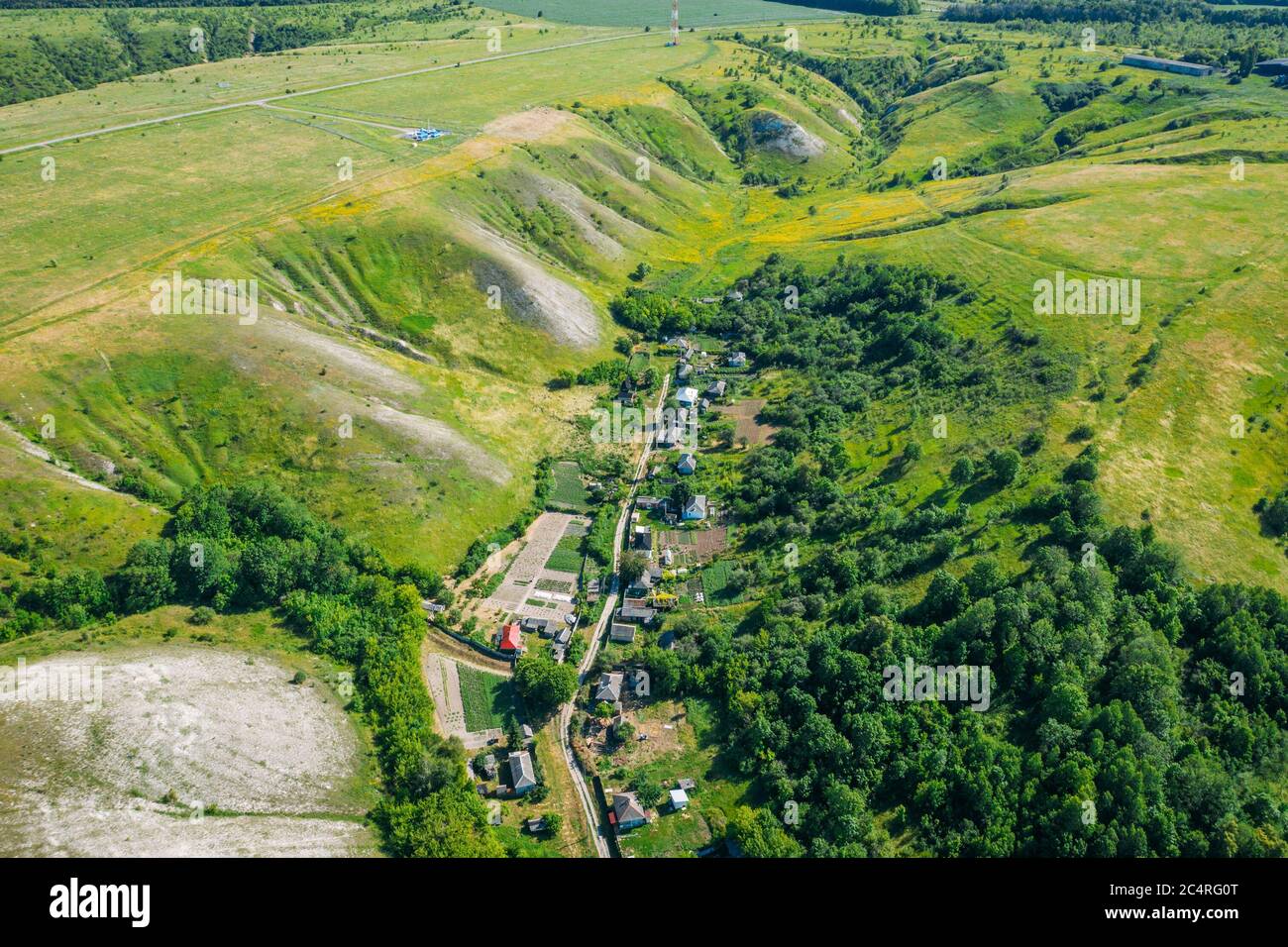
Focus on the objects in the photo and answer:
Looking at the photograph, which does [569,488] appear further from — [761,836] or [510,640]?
[761,836]

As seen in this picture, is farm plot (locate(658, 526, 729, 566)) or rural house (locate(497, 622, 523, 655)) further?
farm plot (locate(658, 526, 729, 566))

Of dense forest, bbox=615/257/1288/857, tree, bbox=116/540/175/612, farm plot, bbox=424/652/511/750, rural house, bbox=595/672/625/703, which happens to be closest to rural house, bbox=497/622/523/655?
farm plot, bbox=424/652/511/750

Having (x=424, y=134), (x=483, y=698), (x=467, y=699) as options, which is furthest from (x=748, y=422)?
(x=424, y=134)

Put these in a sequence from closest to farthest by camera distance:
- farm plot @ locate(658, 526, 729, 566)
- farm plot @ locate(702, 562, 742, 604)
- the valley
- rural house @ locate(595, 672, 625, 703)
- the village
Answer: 1. the valley
2. the village
3. rural house @ locate(595, 672, 625, 703)
4. farm plot @ locate(702, 562, 742, 604)
5. farm plot @ locate(658, 526, 729, 566)

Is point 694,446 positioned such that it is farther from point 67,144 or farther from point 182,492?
point 67,144

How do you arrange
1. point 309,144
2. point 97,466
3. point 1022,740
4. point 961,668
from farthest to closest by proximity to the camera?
point 309,144 → point 97,466 → point 961,668 → point 1022,740

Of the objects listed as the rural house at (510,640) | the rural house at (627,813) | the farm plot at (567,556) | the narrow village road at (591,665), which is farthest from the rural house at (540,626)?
the rural house at (627,813)

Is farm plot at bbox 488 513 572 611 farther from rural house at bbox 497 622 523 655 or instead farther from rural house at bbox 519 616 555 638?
rural house at bbox 497 622 523 655
